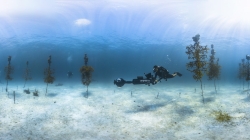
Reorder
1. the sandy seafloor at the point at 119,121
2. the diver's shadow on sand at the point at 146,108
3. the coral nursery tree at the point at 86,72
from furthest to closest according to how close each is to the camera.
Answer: the coral nursery tree at the point at 86,72, the diver's shadow on sand at the point at 146,108, the sandy seafloor at the point at 119,121

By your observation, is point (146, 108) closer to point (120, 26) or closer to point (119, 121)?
point (119, 121)

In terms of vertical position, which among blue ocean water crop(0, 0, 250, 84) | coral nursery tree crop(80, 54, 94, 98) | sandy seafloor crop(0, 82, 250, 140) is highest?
blue ocean water crop(0, 0, 250, 84)

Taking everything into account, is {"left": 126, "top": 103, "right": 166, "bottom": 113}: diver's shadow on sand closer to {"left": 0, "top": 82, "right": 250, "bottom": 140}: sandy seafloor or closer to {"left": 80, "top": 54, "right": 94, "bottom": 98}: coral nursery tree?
{"left": 0, "top": 82, "right": 250, "bottom": 140}: sandy seafloor

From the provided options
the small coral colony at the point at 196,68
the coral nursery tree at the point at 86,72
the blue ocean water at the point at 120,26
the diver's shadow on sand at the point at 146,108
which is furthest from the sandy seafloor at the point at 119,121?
the blue ocean water at the point at 120,26

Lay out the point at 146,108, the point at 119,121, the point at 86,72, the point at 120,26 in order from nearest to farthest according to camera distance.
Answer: the point at 119,121, the point at 146,108, the point at 86,72, the point at 120,26

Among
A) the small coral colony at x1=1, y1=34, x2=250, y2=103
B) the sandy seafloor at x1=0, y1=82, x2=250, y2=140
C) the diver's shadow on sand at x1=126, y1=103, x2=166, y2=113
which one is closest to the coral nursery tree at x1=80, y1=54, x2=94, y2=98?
the small coral colony at x1=1, y1=34, x2=250, y2=103

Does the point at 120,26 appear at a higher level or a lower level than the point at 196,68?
higher

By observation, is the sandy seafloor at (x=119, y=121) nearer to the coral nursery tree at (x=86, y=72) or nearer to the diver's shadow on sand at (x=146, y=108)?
the diver's shadow on sand at (x=146, y=108)

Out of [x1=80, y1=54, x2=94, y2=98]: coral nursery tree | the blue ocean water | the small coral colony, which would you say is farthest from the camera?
the blue ocean water

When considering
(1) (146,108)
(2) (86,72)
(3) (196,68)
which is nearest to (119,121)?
(1) (146,108)

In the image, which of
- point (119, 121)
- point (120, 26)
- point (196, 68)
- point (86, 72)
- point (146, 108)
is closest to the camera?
point (119, 121)

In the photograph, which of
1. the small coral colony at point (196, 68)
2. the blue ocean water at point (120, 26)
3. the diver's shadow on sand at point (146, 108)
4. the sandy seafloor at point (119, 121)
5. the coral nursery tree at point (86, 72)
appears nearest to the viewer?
the sandy seafloor at point (119, 121)

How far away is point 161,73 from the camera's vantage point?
12.0 metres

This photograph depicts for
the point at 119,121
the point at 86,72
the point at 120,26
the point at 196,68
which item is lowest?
the point at 119,121
